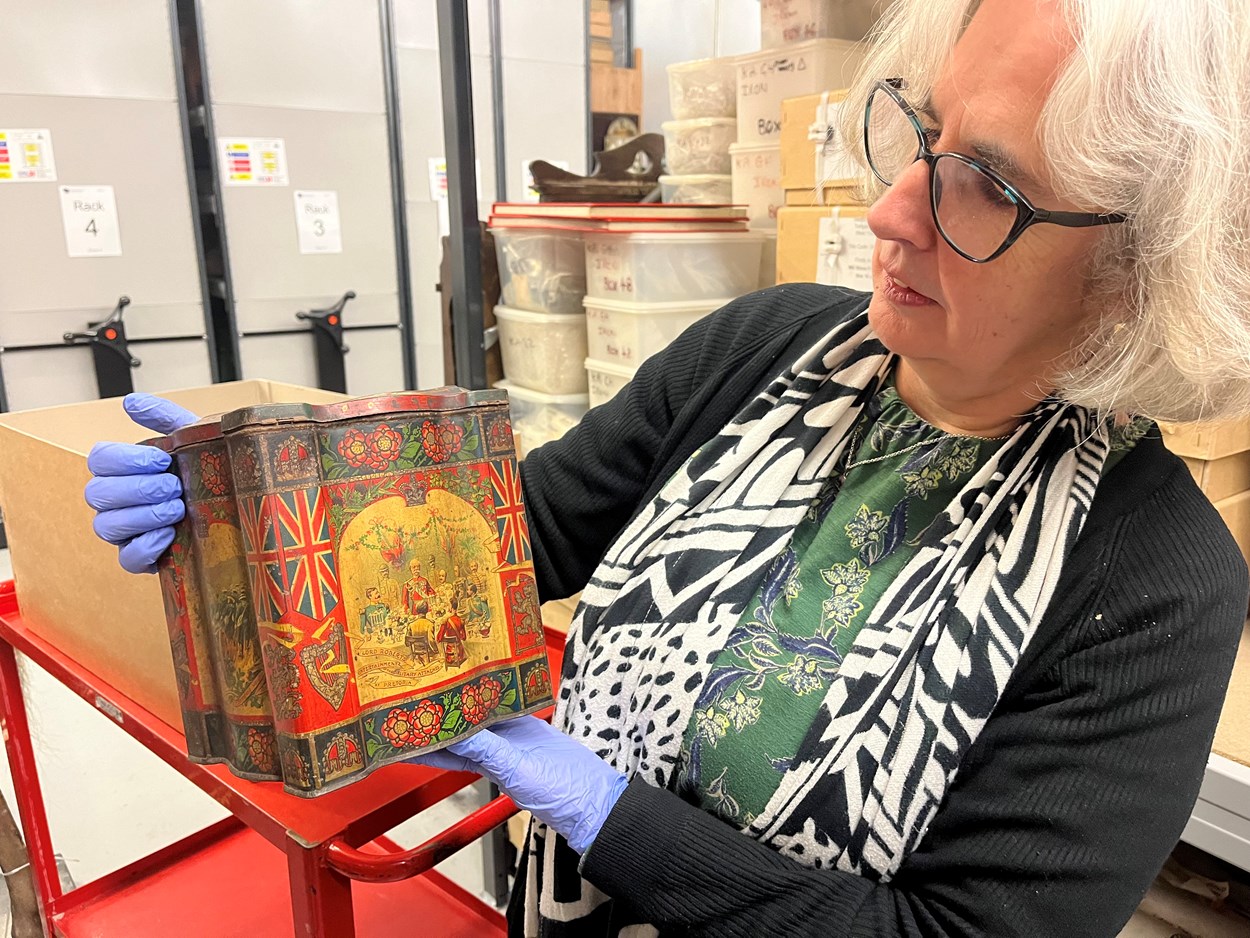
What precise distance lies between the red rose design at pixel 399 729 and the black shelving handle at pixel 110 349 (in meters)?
3.32

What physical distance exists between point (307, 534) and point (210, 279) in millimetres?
3485

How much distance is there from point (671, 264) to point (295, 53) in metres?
2.57

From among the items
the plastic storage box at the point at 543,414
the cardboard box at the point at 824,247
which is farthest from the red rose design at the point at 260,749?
the plastic storage box at the point at 543,414

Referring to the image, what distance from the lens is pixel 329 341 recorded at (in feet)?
13.3

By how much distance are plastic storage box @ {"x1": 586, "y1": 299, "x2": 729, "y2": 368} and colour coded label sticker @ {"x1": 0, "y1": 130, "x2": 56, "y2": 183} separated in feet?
7.95

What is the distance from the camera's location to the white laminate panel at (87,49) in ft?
10.6

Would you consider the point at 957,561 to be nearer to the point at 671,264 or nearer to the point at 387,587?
the point at 387,587

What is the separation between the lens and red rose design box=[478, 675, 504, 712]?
815 mm

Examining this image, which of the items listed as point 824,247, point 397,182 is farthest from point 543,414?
point 397,182

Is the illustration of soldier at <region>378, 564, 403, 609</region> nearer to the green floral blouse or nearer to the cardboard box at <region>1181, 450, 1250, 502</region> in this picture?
the green floral blouse

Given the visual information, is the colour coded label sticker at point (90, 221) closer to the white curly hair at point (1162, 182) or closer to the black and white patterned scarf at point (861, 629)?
the black and white patterned scarf at point (861, 629)

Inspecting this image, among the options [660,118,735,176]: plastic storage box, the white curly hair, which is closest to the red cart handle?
the white curly hair

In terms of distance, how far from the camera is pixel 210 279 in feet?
12.4

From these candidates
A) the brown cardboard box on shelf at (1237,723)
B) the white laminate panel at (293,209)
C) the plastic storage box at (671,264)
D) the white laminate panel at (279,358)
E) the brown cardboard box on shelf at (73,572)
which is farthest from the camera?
the white laminate panel at (279,358)
